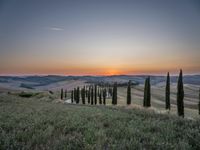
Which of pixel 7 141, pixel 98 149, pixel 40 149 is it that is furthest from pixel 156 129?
pixel 7 141

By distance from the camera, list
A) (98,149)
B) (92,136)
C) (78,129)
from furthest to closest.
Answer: (78,129) → (92,136) → (98,149)

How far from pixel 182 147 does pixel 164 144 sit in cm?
44

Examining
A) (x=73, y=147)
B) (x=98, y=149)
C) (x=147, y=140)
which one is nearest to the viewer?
(x=98, y=149)

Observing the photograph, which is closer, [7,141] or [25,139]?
[7,141]

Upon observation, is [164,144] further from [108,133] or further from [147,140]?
[108,133]

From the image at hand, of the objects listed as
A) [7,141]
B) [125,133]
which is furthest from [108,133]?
[7,141]

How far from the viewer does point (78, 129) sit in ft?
24.1

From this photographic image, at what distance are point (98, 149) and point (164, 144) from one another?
67.9 inches

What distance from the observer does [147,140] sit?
18.8 ft

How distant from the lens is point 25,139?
19.3 feet

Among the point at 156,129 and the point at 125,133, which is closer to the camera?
the point at 125,133

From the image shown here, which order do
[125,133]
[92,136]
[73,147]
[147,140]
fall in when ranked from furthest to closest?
[125,133]
[92,136]
[147,140]
[73,147]

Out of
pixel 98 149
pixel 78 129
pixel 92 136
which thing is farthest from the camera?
pixel 78 129

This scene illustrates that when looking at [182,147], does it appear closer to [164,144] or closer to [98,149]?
[164,144]
